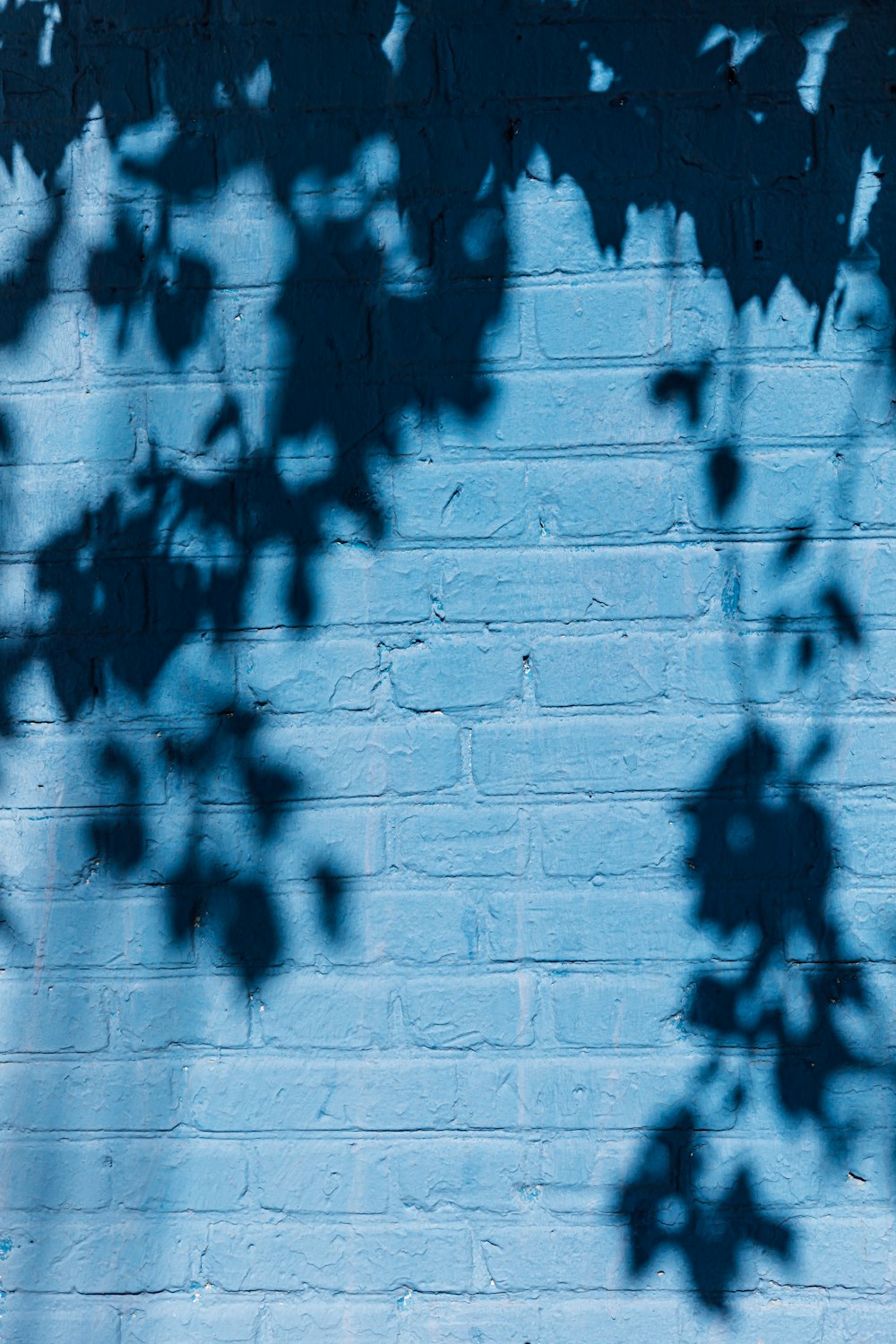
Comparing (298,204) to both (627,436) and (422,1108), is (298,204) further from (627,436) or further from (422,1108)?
(422,1108)

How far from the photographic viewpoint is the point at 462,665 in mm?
1764

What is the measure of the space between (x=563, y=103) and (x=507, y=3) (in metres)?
0.19

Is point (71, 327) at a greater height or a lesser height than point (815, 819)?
greater

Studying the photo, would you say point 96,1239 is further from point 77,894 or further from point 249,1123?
point 77,894

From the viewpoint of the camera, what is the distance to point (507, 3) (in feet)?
5.72

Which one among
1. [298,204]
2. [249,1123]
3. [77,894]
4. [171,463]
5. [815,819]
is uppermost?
[298,204]

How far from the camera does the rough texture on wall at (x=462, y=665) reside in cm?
174

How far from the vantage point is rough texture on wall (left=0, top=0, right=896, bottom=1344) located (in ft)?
5.70

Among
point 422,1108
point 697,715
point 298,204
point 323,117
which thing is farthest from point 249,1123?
point 323,117

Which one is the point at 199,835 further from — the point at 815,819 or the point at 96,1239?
the point at 815,819

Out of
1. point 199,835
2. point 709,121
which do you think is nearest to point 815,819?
point 199,835

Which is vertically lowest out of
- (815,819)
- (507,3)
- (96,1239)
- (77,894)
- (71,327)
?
(96,1239)

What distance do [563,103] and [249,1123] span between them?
1724 millimetres

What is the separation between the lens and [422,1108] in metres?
1.78
